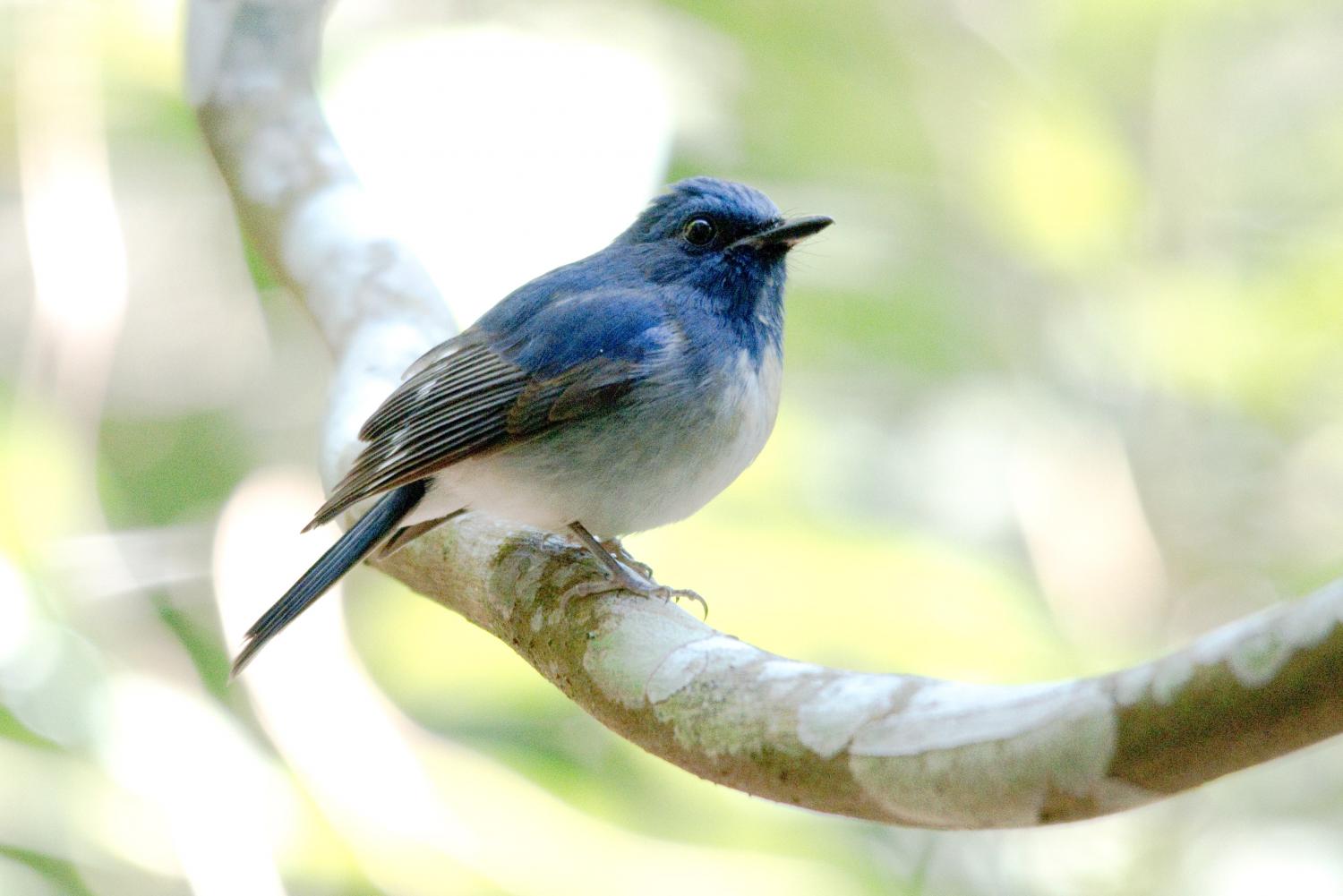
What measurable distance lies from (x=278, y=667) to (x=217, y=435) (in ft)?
6.03

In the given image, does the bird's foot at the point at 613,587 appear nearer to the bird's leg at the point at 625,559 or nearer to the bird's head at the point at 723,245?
the bird's leg at the point at 625,559

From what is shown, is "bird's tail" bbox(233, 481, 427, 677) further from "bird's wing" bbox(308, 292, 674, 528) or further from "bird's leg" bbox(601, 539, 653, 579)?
"bird's leg" bbox(601, 539, 653, 579)

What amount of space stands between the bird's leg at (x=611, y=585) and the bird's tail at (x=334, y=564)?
1.30 feet

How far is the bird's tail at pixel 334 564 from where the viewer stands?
280 centimetres

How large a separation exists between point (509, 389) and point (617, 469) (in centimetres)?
33

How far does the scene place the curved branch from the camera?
50.7 inches

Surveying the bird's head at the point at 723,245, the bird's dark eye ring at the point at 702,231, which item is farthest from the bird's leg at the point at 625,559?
the bird's dark eye ring at the point at 702,231

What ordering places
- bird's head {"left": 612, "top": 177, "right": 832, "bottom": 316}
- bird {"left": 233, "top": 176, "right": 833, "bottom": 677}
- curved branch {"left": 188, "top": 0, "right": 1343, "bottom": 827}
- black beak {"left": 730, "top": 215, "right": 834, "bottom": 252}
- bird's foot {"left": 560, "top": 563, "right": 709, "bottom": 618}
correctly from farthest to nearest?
bird's head {"left": 612, "top": 177, "right": 832, "bottom": 316}
black beak {"left": 730, "top": 215, "right": 834, "bottom": 252}
bird {"left": 233, "top": 176, "right": 833, "bottom": 677}
bird's foot {"left": 560, "top": 563, "right": 709, "bottom": 618}
curved branch {"left": 188, "top": 0, "right": 1343, "bottom": 827}

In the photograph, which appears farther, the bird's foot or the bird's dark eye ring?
the bird's dark eye ring

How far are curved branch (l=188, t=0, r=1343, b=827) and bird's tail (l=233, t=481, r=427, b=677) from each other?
0.17 metres

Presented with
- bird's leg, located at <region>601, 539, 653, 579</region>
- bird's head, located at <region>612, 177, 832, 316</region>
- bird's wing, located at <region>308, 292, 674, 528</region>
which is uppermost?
bird's head, located at <region>612, 177, 832, 316</region>

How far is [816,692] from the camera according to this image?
1821 mm

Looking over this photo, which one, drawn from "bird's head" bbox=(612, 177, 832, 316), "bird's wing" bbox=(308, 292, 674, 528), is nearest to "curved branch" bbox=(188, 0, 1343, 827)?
"bird's wing" bbox=(308, 292, 674, 528)

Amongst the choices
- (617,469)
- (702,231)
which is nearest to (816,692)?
(617,469)
